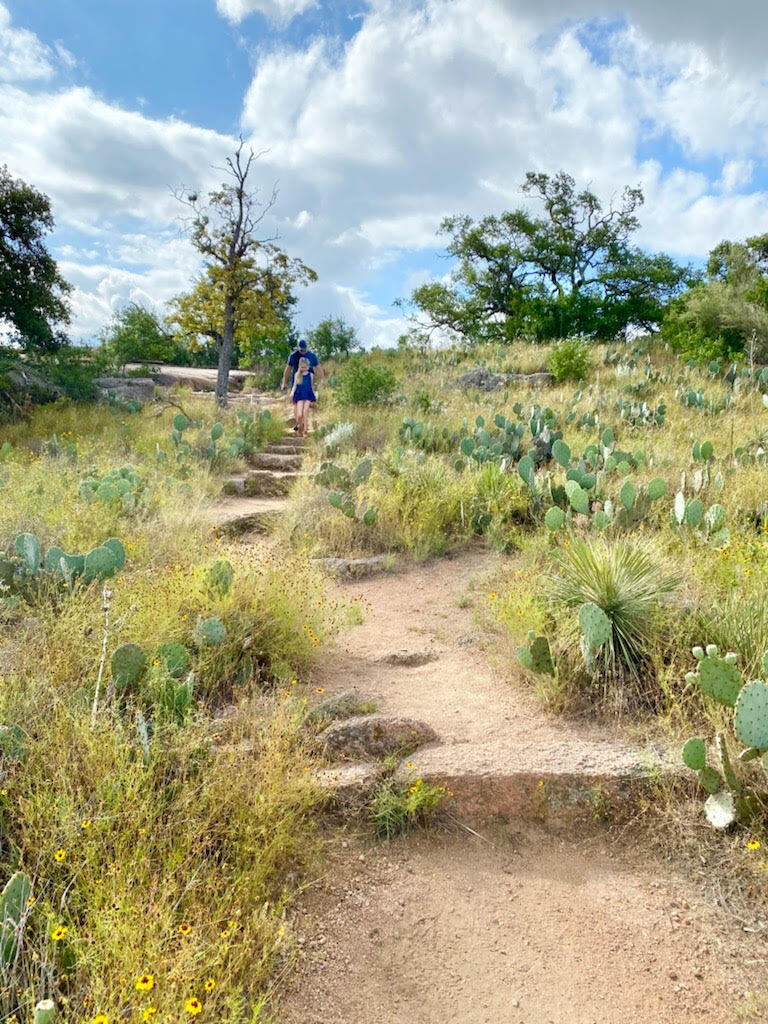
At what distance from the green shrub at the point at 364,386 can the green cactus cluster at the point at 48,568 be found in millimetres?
9252

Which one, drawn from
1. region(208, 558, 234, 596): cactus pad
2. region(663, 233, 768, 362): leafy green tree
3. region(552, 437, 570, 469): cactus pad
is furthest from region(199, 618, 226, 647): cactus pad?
region(663, 233, 768, 362): leafy green tree

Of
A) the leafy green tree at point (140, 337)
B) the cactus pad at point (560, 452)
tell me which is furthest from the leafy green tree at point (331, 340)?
the cactus pad at point (560, 452)

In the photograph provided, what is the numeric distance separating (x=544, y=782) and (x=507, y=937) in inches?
27.3

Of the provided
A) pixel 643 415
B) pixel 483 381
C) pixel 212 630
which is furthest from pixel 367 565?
pixel 483 381

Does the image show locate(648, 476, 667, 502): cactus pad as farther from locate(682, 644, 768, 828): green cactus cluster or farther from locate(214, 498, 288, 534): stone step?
locate(214, 498, 288, 534): stone step

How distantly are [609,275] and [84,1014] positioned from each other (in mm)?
25416

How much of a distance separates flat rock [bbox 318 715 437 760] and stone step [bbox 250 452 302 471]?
7.40m

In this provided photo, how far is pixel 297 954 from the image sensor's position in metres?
2.10

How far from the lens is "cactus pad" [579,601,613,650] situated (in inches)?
132

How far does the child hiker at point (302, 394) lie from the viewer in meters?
11.2

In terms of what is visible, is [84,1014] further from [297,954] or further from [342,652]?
[342,652]

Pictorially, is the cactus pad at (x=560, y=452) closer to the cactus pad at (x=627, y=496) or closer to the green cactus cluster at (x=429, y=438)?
the cactus pad at (x=627, y=496)

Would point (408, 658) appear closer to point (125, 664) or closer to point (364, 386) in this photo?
point (125, 664)

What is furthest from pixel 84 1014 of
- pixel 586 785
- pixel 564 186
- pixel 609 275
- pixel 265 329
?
pixel 564 186
